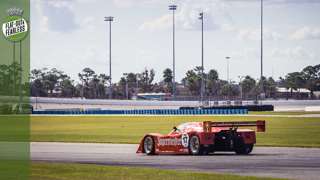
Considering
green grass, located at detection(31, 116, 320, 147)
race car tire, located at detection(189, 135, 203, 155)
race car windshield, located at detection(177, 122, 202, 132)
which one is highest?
race car windshield, located at detection(177, 122, 202, 132)

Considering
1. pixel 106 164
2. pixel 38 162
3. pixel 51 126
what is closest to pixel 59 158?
pixel 38 162

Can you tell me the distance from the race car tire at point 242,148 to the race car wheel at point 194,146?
1.25 m

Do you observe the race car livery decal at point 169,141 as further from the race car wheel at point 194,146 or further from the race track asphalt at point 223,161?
the race track asphalt at point 223,161

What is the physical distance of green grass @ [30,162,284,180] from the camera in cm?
1598

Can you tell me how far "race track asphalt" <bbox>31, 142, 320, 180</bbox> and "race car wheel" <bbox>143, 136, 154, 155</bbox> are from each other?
425 millimetres

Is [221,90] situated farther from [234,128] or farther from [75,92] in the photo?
[234,128]

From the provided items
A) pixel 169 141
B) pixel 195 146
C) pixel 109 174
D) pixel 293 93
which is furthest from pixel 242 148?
pixel 293 93

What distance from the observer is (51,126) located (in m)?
56.6

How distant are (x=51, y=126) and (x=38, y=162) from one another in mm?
35401

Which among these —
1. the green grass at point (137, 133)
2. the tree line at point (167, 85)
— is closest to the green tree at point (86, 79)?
the tree line at point (167, 85)

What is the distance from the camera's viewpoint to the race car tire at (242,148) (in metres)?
23.5
